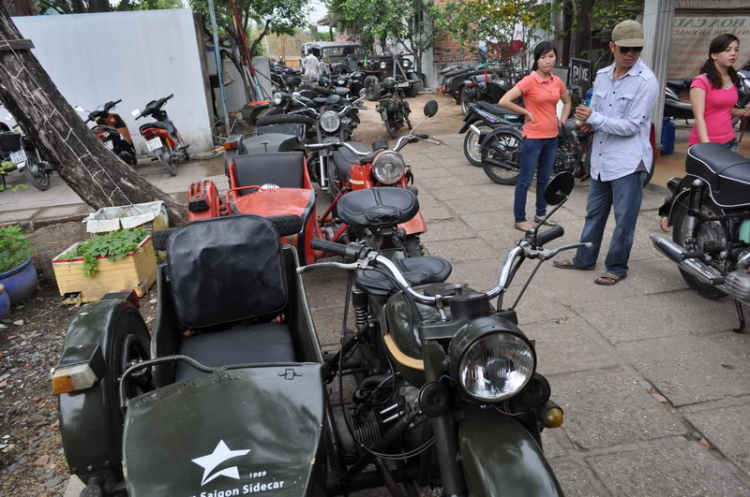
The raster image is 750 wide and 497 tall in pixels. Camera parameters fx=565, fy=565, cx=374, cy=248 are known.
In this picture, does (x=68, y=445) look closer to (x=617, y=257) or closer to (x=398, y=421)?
(x=398, y=421)

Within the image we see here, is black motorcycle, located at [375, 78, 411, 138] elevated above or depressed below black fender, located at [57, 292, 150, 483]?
above

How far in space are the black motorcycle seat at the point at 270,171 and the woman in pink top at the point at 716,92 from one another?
321 cm

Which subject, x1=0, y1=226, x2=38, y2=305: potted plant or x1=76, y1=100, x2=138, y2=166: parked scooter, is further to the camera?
x1=76, y1=100, x2=138, y2=166: parked scooter

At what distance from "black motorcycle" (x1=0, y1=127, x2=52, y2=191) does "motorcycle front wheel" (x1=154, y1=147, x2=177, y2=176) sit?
1.47 meters

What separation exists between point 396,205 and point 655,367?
177 centimetres

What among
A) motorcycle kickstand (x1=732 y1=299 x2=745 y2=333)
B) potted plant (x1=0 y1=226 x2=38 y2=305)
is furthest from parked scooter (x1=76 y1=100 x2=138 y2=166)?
motorcycle kickstand (x1=732 y1=299 x2=745 y2=333)

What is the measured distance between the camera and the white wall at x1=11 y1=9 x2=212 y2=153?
9453 mm

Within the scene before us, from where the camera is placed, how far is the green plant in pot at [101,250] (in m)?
4.45

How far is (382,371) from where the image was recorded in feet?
8.80

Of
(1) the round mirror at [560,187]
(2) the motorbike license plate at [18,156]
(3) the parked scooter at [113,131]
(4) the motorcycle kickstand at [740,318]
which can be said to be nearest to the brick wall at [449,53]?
(3) the parked scooter at [113,131]

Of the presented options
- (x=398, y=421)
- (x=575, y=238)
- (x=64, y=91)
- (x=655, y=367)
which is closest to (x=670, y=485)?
(x=655, y=367)

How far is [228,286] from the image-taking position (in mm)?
2770

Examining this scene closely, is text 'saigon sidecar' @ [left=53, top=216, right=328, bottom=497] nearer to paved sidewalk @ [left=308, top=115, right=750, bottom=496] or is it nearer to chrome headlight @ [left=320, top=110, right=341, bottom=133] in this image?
paved sidewalk @ [left=308, top=115, right=750, bottom=496]

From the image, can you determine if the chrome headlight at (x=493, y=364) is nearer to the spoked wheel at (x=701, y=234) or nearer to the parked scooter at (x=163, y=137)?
the spoked wheel at (x=701, y=234)
